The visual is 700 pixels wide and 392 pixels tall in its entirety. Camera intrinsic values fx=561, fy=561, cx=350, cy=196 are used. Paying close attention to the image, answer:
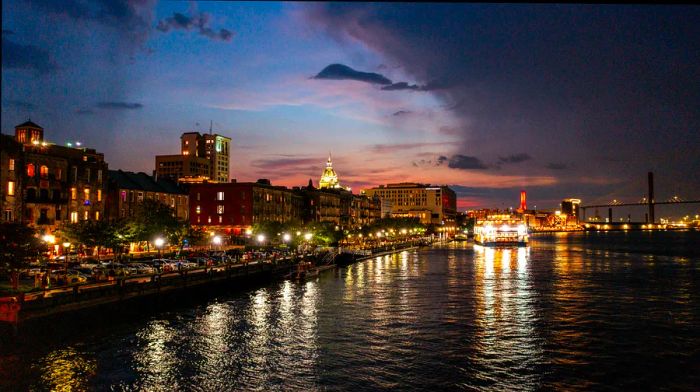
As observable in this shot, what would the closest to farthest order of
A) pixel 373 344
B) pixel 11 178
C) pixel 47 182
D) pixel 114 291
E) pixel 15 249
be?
1. pixel 373 344
2. pixel 15 249
3. pixel 114 291
4. pixel 11 178
5. pixel 47 182

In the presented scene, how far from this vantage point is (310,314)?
169ft

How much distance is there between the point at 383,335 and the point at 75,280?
29079mm

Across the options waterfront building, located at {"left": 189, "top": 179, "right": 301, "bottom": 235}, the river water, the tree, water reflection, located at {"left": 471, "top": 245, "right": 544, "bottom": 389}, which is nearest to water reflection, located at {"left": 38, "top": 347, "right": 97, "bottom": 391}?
the river water

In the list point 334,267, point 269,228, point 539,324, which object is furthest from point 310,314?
point 269,228

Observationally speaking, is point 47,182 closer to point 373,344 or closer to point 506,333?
point 373,344

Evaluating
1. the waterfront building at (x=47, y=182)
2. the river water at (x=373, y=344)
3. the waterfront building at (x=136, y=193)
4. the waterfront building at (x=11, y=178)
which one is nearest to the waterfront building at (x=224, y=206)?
the waterfront building at (x=136, y=193)

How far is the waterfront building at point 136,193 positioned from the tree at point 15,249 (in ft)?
135

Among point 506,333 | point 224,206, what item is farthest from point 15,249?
point 224,206

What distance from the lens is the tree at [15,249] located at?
146ft

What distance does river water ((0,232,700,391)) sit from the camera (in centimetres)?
3148

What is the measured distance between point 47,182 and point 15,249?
112 feet

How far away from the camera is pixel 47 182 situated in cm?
7538

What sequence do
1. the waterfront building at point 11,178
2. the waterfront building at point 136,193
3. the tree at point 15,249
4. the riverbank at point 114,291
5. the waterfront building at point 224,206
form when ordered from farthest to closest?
the waterfront building at point 224,206
the waterfront building at point 136,193
the waterfront building at point 11,178
the tree at point 15,249
the riverbank at point 114,291

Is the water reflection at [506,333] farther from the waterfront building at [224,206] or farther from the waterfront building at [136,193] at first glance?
the waterfront building at [224,206]
